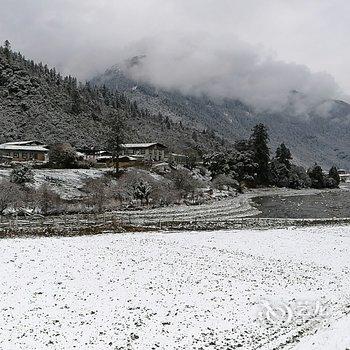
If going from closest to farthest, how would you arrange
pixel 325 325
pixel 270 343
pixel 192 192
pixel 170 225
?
pixel 270 343 → pixel 325 325 → pixel 170 225 → pixel 192 192

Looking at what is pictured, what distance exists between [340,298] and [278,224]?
3533cm

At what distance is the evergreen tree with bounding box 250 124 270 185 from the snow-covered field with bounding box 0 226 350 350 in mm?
106474

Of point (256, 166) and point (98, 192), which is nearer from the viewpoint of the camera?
point (98, 192)

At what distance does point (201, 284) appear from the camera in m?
23.7

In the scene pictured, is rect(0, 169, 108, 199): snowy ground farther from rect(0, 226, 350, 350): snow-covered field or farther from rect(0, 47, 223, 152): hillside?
rect(0, 47, 223, 152): hillside

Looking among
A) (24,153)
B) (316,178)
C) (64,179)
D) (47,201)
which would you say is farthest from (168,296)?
(316,178)

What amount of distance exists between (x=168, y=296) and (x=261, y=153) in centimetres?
12322

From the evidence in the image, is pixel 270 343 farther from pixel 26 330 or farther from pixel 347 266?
pixel 347 266

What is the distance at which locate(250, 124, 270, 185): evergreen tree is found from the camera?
140125 mm

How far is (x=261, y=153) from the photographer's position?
140 meters

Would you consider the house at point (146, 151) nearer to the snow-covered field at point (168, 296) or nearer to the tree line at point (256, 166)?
the tree line at point (256, 166)

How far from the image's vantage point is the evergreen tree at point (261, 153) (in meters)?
140

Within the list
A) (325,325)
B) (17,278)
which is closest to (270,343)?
(325,325)

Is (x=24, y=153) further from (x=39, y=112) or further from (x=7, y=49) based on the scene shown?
(x=7, y=49)
